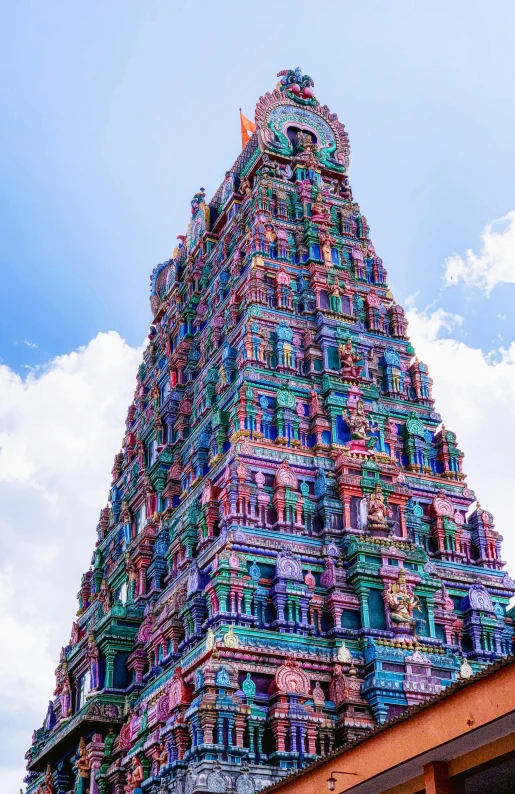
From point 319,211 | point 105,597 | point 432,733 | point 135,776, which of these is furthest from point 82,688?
point 432,733

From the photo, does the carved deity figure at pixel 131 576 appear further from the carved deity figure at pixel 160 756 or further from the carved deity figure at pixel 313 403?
the carved deity figure at pixel 160 756

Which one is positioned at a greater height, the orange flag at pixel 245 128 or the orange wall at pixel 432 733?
the orange flag at pixel 245 128

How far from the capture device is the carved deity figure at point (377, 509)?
116 ft

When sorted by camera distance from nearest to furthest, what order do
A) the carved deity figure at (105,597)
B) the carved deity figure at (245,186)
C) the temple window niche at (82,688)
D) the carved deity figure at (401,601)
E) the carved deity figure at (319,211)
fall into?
the carved deity figure at (401,601), the temple window niche at (82,688), the carved deity figure at (105,597), the carved deity figure at (319,211), the carved deity figure at (245,186)

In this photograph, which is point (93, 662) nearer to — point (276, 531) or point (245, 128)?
point (276, 531)

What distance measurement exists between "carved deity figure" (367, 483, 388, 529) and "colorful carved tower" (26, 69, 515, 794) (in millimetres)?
115

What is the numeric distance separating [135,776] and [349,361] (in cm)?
1582

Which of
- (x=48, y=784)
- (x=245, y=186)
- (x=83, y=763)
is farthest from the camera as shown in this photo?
(x=245, y=186)

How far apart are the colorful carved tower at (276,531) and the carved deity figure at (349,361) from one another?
0.43ft

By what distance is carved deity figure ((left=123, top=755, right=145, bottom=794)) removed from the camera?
3222cm

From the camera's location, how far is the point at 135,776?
107 ft

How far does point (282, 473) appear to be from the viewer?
35.6 meters

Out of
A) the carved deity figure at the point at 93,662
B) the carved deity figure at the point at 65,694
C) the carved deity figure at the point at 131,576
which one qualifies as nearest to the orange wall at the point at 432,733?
the carved deity figure at the point at 93,662

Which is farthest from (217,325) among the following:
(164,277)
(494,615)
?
(494,615)
